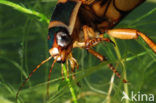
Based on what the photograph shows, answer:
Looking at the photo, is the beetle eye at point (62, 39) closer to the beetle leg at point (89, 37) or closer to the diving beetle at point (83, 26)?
the diving beetle at point (83, 26)

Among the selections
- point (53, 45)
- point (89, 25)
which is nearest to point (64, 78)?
point (53, 45)

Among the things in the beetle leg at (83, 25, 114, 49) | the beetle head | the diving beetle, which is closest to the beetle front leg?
the diving beetle

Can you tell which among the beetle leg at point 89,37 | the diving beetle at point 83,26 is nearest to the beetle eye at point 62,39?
the diving beetle at point 83,26

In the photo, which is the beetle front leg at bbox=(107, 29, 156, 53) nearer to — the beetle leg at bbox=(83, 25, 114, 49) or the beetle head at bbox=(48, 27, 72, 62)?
the beetle leg at bbox=(83, 25, 114, 49)

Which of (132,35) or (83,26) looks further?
(83,26)

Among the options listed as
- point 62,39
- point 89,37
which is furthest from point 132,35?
point 62,39

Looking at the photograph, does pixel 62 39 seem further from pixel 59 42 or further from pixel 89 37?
pixel 89 37

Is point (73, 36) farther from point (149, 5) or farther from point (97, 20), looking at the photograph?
point (149, 5)
